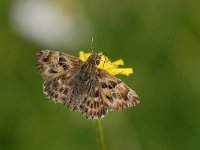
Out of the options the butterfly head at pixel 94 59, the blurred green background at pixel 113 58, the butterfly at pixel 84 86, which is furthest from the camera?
the blurred green background at pixel 113 58

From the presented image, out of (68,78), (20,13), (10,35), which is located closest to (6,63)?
(10,35)

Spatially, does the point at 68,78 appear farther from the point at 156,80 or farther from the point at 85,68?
the point at 156,80

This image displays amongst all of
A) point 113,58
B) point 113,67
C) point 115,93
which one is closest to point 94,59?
point 113,67

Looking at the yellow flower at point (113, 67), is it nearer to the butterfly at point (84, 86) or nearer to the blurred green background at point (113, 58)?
the butterfly at point (84, 86)

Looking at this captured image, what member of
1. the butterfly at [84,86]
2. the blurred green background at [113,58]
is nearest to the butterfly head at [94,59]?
the butterfly at [84,86]

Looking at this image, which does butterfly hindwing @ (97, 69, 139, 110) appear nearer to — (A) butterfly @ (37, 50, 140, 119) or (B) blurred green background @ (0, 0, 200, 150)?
(A) butterfly @ (37, 50, 140, 119)

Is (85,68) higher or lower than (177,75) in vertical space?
lower

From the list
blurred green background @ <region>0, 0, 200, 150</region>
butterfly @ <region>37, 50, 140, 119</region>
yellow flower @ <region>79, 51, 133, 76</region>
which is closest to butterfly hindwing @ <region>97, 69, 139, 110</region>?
butterfly @ <region>37, 50, 140, 119</region>
